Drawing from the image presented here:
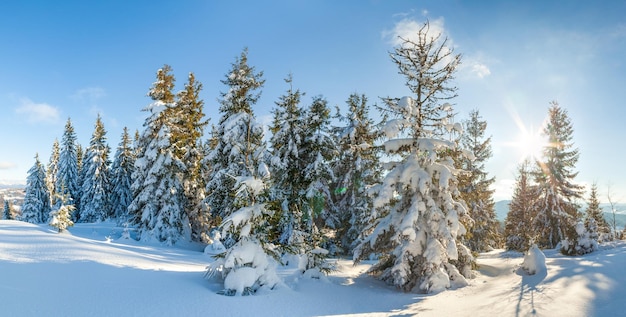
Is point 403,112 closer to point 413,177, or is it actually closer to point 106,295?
point 413,177

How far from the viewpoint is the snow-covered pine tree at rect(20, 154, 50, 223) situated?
42.9 m

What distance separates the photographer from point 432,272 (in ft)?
38.6

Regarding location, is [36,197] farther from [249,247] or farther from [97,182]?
[249,247]

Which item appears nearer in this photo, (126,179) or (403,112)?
(403,112)

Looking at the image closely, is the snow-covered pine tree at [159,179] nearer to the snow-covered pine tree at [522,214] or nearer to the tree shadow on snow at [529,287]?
the tree shadow on snow at [529,287]

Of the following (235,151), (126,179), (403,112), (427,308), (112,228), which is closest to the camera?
(427,308)

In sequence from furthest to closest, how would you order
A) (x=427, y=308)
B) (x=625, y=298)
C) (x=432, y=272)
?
Answer: (x=432, y=272) < (x=427, y=308) < (x=625, y=298)

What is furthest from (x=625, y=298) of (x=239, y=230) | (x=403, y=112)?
(x=239, y=230)

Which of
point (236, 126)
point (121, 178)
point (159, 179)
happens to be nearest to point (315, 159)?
point (236, 126)

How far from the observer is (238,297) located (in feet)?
29.3

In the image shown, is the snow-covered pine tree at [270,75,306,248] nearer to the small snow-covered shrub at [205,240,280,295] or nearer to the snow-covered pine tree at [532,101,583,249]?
the small snow-covered shrub at [205,240,280,295]

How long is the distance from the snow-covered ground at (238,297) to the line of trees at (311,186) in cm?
Result: 87

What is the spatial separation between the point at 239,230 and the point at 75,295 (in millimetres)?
4350

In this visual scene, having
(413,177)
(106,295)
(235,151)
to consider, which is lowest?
(106,295)
